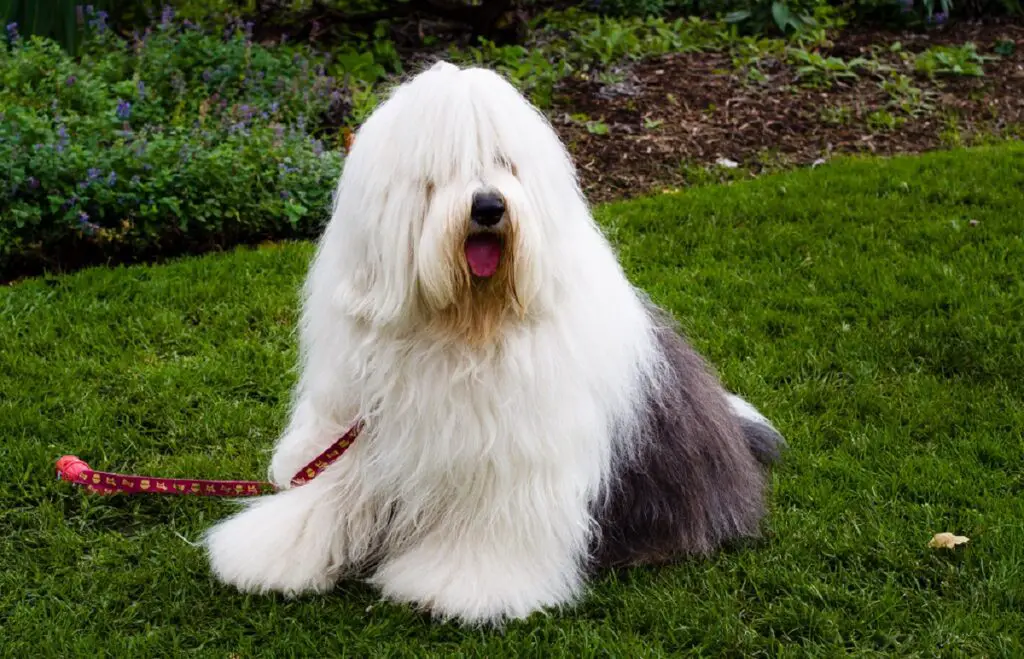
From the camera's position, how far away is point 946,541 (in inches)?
131

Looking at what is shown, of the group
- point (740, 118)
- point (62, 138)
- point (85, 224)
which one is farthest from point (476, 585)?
point (740, 118)

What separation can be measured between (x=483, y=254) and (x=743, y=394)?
206cm

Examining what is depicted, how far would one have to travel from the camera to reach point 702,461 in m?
3.27

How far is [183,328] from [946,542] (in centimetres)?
327

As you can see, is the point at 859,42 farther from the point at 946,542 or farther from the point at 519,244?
the point at 519,244

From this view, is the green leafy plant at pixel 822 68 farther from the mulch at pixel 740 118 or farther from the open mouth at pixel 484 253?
the open mouth at pixel 484 253

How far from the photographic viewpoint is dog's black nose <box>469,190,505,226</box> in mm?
2607

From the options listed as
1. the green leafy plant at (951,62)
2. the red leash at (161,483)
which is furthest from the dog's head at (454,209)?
the green leafy plant at (951,62)

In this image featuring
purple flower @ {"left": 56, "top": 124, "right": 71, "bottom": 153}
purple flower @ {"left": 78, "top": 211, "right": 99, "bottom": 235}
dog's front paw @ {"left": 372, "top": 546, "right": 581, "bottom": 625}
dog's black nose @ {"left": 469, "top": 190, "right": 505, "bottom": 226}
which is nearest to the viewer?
dog's black nose @ {"left": 469, "top": 190, "right": 505, "bottom": 226}

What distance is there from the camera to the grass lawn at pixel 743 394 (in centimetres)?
302

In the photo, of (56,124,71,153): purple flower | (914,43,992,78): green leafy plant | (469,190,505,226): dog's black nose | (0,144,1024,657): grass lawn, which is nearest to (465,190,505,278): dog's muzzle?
(469,190,505,226): dog's black nose

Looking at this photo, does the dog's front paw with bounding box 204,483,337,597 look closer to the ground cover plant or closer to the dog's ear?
the dog's ear

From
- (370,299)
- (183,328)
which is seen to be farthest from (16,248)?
(370,299)

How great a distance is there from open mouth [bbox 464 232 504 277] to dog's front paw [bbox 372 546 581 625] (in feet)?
2.75
